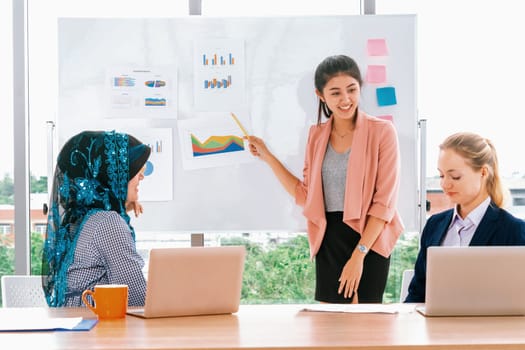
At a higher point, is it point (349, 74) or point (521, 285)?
point (349, 74)

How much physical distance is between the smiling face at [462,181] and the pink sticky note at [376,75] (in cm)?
98

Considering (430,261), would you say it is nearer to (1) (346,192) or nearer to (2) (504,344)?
(2) (504,344)

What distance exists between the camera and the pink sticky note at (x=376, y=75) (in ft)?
13.0

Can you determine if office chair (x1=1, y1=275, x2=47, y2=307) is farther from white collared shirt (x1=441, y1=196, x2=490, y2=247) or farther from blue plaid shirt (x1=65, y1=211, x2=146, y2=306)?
white collared shirt (x1=441, y1=196, x2=490, y2=247)

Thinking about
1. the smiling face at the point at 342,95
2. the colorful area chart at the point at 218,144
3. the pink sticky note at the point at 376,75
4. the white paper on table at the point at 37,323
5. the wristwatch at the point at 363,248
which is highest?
the pink sticky note at the point at 376,75

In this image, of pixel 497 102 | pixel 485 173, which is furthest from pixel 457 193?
pixel 497 102

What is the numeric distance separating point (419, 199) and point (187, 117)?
1.31m

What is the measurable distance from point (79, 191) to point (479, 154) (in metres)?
1.58

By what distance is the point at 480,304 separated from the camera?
2.16 metres

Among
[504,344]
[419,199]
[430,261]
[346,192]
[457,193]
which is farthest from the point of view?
A: [419,199]

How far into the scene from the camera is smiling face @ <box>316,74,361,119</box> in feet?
12.7

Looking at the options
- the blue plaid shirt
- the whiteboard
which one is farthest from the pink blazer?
the blue plaid shirt

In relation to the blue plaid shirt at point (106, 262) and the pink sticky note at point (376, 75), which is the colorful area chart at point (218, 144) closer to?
the pink sticky note at point (376, 75)

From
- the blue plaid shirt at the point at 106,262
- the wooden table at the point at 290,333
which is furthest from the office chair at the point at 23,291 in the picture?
the wooden table at the point at 290,333
